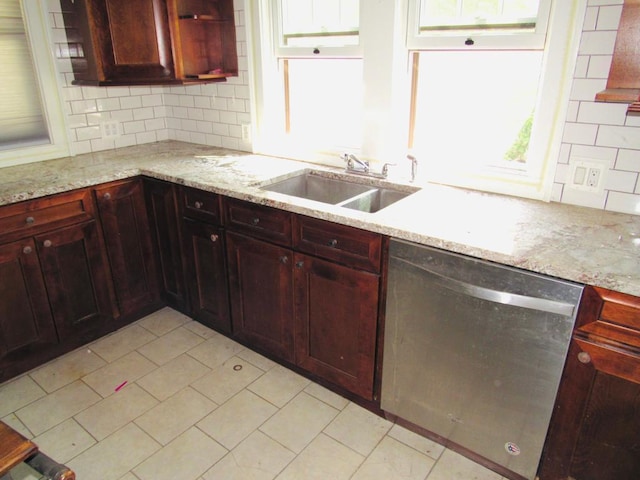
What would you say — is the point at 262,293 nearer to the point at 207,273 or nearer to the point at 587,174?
the point at 207,273

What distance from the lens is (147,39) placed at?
262 cm

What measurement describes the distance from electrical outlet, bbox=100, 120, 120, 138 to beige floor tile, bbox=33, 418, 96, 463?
1.86 metres

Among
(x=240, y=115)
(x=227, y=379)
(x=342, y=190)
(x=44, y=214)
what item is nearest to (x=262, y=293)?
(x=227, y=379)

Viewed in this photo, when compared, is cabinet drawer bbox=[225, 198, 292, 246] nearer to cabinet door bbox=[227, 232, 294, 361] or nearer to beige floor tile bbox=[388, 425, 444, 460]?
cabinet door bbox=[227, 232, 294, 361]

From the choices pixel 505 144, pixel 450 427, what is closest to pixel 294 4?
pixel 505 144

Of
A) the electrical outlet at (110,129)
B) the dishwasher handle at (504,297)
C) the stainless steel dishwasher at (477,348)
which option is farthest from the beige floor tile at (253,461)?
the electrical outlet at (110,129)

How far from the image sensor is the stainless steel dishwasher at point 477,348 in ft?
5.10

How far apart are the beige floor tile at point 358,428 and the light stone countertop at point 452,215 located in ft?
3.10

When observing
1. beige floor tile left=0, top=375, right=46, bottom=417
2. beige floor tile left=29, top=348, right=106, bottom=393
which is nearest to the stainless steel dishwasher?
beige floor tile left=29, top=348, right=106, bottom=393

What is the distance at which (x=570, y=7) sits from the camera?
182 cm

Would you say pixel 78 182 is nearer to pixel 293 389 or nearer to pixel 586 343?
pixel 293 389

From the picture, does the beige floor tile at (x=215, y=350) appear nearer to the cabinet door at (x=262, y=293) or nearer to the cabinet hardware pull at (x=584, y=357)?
the cabinet door at (x=262, y=293)

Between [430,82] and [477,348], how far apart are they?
137 cm

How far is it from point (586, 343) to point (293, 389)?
138 cm
